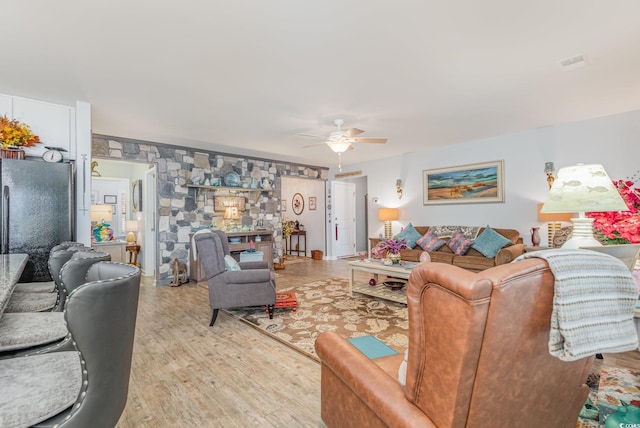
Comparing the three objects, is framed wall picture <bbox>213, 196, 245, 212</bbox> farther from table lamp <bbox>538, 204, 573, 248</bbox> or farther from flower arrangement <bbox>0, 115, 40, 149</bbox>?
table lamp <bbox>538, 204, 573, 248</bbox>

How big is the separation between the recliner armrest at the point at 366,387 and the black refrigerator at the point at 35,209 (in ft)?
10.2

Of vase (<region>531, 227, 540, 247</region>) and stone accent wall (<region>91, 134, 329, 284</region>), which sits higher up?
stone accent wall (<region>91, 134, 329, 284</region>)

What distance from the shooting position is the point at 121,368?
3.36 ft

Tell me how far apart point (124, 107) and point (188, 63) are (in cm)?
154

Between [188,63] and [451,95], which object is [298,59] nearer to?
[188,63]

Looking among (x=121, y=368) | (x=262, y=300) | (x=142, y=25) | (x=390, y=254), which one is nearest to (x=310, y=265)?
(x=390, y=254)

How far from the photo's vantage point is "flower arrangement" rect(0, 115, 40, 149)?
116 inches

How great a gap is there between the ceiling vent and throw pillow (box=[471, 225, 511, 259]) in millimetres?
2649

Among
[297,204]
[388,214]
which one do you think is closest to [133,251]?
[297,204]

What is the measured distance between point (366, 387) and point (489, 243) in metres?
4.48

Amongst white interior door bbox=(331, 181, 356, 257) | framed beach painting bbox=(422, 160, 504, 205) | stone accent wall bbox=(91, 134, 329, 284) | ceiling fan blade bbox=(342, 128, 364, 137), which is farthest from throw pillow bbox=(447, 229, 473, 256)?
stone accent wall bbox=(91, 134, 329, 284)

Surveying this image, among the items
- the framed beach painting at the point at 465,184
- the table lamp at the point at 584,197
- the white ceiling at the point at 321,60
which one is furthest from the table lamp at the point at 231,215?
the table lamp at the point at 584,197

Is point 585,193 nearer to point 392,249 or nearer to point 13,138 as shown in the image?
point 392,249

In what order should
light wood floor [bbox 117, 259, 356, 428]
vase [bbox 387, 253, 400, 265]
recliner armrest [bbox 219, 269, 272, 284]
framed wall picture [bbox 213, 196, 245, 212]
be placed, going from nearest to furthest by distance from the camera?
light wood floor [bbox 117, 259, 356, 428], recliner armrest [bbox 219, 269, 272, 284], vase [bbox 387, 253, 400, 265], framed wall picture [bbox 213, 196, 245, 212]
